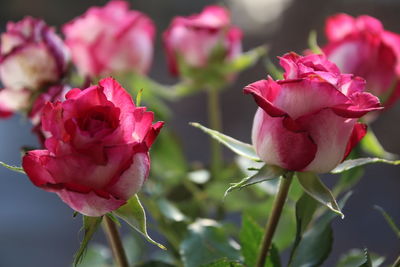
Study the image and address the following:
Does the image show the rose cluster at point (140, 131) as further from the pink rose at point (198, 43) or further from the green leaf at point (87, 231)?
the pink rose at point (198, 43)

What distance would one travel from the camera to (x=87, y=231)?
272 millimetres

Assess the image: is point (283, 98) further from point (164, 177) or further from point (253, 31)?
point (253, 31)

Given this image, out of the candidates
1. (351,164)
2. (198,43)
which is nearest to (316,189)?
(351,164)

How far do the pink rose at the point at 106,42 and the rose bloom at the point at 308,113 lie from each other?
0.23 metres

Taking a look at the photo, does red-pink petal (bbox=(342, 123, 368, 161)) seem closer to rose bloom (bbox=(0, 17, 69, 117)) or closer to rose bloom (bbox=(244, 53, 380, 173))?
rose bloom (bbox=(244, 53, 380, 173))

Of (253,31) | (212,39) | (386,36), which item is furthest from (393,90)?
(253,31)

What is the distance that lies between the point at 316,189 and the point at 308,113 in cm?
4

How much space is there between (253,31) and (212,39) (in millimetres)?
1070

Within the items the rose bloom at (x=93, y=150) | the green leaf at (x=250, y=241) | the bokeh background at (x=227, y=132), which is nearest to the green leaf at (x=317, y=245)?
the green leaf at (x=250, y=241)

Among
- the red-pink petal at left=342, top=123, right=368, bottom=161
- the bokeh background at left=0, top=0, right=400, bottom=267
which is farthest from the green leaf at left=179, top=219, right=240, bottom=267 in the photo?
the bokeh background at left=0, top=0, right=400, bottom=267

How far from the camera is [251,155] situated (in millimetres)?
302

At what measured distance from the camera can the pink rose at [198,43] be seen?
Answer: 51cm

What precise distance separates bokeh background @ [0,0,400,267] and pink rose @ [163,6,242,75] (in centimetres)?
68

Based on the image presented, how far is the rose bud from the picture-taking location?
0.40 meters
